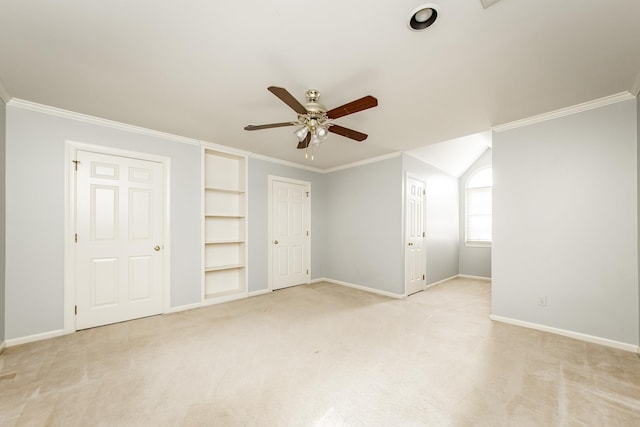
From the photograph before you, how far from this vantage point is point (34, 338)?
109 inches

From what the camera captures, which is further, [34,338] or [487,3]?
[34,338]

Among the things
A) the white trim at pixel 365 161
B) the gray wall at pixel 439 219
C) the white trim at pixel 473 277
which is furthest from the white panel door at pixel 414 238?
the white trim at pixel 473 277

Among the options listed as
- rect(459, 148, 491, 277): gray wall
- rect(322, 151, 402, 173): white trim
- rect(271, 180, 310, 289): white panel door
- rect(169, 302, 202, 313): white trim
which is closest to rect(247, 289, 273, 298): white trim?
rect(271, 180, 310, 289): white panel door

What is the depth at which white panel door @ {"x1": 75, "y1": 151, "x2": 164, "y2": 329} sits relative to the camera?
10.2 feet

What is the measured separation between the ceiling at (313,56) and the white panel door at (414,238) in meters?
1.82

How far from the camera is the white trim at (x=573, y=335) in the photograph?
256 centimetres

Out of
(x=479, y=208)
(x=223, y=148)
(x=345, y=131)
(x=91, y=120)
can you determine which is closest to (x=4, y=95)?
(x=91, y=120)

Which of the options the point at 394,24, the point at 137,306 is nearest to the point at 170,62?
the point at 394,24

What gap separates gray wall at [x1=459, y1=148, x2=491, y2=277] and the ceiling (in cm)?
321

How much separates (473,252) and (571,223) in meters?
3.36

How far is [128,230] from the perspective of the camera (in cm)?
338

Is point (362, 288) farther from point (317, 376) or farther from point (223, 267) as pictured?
point (317, 376)

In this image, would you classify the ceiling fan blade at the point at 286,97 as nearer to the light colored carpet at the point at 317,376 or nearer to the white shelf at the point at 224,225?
the light colored carpet at the point at 317,376

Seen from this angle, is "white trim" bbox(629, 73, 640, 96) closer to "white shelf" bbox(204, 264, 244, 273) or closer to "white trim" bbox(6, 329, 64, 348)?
"white shelf" bbox(204, 264, 244, 273)
